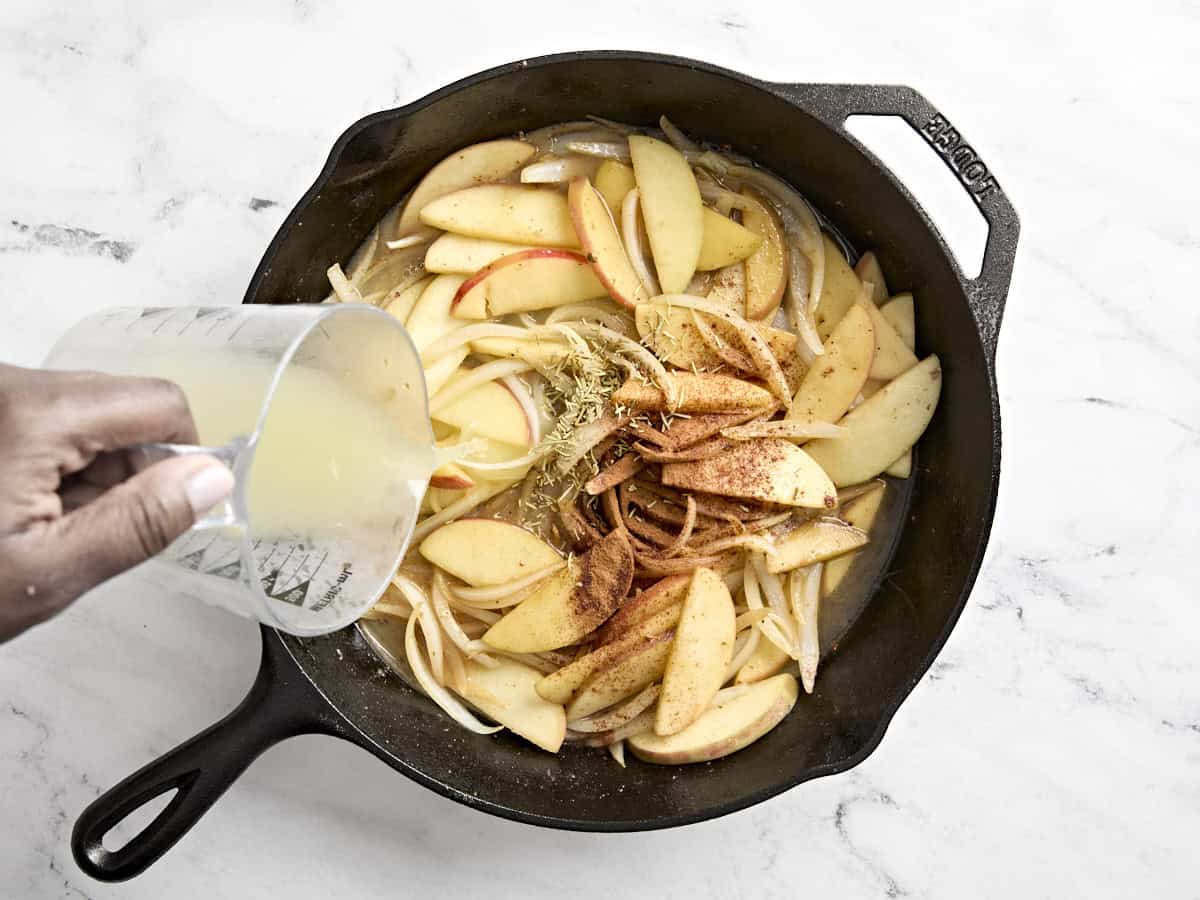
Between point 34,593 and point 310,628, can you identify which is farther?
point 310,628

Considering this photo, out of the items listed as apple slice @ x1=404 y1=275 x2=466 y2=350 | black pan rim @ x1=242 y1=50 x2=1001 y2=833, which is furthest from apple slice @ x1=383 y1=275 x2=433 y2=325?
black pan rim @ x1=242 y1=50 x2=1001 y2=833

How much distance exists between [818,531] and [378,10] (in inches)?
48.5

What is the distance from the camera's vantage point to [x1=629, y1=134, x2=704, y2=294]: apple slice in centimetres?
177

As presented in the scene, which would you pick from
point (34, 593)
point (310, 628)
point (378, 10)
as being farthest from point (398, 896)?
point (378, 10)

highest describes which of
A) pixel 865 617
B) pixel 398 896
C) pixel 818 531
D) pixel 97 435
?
pixel 97 435

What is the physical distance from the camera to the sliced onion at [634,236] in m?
1.80

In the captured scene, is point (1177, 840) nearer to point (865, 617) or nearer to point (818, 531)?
point (865, 617)

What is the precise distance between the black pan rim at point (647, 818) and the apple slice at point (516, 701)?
14 centimetres

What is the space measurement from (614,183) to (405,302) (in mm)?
431

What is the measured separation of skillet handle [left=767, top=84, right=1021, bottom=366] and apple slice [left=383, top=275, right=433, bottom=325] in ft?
2.28

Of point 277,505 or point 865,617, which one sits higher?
point 277,505

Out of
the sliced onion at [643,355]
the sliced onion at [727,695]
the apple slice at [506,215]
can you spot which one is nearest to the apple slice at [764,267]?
the sliced onion at [643,355]

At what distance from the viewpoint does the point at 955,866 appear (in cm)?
→ 187

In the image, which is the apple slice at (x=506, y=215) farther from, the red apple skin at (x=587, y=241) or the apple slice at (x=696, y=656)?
the apple slice at (x=696, y=656)
